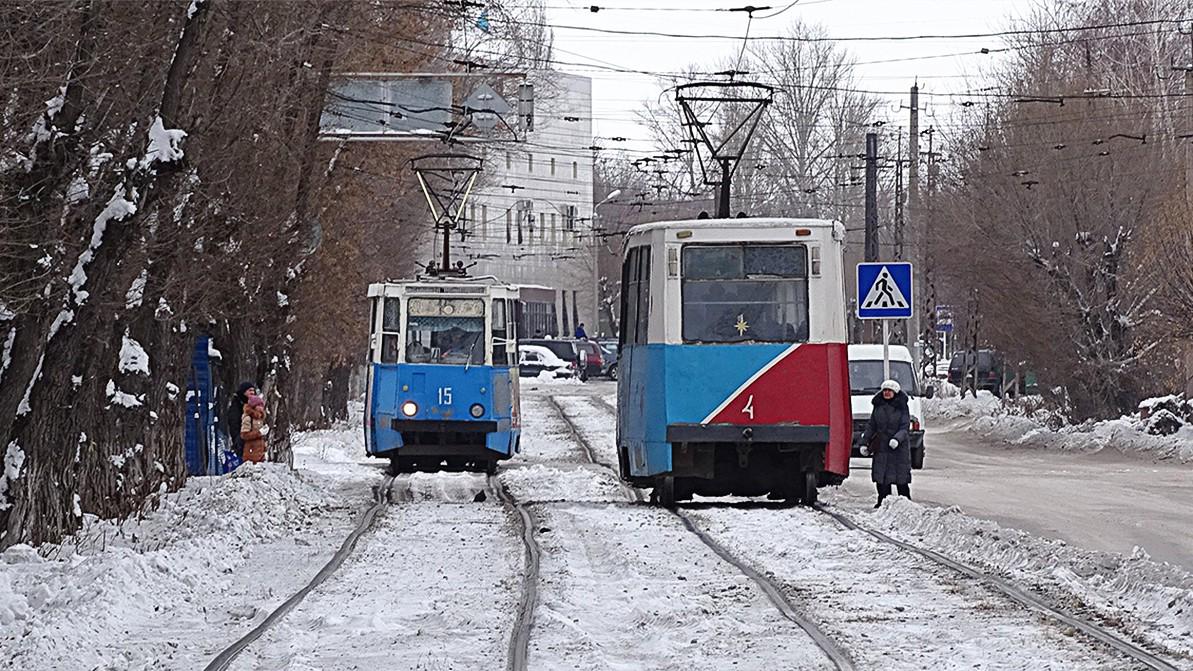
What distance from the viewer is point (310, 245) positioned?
25922 millimetres

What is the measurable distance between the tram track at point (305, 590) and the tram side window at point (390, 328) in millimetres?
2633

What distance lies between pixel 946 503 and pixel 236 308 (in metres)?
8.72

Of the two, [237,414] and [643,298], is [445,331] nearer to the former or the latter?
[237,414]

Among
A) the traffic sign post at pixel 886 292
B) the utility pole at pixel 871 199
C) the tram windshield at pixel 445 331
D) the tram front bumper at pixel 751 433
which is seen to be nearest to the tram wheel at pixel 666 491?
the tram front bumper at pixel 751 433

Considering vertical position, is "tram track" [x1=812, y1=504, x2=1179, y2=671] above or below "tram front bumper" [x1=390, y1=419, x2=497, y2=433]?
below

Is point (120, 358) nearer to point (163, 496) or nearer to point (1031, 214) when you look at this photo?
point (163, 496)

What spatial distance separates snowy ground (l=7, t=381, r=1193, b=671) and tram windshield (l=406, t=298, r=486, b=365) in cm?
513

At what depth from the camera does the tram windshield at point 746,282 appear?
1911cm

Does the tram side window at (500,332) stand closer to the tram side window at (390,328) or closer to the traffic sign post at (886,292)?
the tram side window at (390,328)

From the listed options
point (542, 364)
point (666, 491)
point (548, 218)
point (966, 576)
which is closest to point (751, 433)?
point (666, 491)

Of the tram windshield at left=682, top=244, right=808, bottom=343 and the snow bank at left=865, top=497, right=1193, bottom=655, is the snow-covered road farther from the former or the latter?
the tram windshield at left=682, top=244, right=808, bottom=343

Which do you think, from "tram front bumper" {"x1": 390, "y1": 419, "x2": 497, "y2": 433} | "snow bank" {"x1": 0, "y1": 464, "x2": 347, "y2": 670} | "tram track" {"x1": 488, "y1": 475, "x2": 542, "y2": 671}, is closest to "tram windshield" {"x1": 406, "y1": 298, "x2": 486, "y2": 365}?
"tram front bumper" {"x1": 390, "y1": 419, "x2": 497, "y2": 433}

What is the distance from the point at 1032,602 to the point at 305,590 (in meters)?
4.78

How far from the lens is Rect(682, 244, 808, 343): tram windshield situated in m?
19.1
